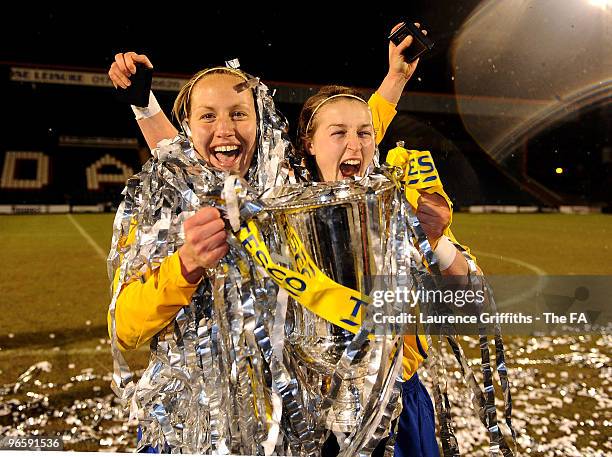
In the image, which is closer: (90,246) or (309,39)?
(309,39)

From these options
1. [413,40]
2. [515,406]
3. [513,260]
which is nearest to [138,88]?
[413,40]

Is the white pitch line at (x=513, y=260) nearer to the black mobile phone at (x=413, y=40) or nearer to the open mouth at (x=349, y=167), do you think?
the black mobile phone at (x=413, y=40)

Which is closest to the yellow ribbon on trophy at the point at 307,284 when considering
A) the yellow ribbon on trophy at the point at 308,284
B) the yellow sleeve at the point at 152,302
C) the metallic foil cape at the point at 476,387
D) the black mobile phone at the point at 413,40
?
the yellow ribbon on trophy at the point at 308,284

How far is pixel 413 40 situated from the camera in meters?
1.41

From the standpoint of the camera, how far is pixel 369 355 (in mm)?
1084

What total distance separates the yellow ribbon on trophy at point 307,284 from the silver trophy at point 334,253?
0.04 feet

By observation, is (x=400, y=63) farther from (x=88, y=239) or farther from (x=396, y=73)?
(x=88, y=239)

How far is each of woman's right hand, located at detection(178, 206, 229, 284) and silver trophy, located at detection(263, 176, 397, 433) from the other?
0.32 ft

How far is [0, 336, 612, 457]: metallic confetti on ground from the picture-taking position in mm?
2117

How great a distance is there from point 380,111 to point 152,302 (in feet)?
2.44

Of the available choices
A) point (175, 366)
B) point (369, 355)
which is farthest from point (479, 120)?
point (175, 366)

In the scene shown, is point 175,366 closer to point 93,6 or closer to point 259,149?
Answer: point 259,149

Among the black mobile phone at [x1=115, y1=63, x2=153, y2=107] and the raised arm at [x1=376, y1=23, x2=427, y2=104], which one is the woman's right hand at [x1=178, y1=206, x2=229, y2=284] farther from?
the raised arm at [x1=376, y1=23, x2=427, y2=104]

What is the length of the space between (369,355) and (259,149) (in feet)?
1.60
